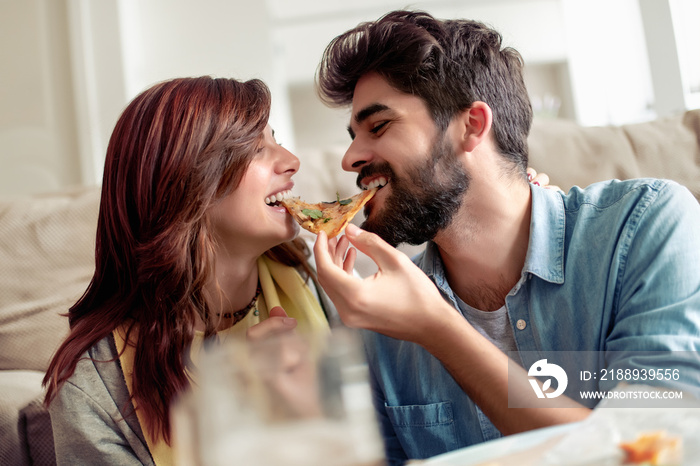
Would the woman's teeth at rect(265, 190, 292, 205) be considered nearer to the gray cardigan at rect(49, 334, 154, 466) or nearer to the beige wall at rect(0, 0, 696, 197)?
the gray cardigan at rect(49, 334, 154, 466)

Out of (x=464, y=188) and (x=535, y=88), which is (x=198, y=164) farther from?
(x=535, y=88)

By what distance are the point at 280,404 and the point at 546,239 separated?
1326 mm

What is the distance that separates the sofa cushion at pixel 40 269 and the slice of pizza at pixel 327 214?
3.74 feet

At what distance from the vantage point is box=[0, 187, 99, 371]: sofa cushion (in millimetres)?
2371

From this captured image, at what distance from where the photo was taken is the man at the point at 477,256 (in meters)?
1.34

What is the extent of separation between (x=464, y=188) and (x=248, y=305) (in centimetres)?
82

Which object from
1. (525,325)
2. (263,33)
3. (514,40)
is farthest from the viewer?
(514,40)

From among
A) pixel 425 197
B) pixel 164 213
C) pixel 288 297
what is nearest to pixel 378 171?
pixel 425 197

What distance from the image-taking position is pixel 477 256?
180 centimetres

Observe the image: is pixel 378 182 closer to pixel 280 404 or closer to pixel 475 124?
pixel 475 124

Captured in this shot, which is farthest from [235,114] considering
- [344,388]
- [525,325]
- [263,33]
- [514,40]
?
[514,40]

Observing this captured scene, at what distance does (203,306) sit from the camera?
1.86m

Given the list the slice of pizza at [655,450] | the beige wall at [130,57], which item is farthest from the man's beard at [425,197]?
the beige wall at [130,57]

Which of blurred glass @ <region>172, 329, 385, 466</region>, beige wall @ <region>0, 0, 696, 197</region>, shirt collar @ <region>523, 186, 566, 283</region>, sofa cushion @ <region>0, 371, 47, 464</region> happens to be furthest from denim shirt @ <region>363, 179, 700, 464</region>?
beige wall @ <region>0, 0, 696, 197</region>
